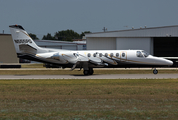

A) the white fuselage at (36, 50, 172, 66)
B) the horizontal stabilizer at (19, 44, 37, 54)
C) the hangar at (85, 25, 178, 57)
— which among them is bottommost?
the white fuselage at (36, 50, 172, 66)

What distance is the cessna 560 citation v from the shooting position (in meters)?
30.5

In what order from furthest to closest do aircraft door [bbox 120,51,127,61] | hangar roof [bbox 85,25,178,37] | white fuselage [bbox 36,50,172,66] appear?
hangar roof [bbox 85,25,178,37], aircraft door [bbox 120,51,127,61], white fuselage [bbox 36,50,172,66]

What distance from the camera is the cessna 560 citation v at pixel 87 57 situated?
30516 millimetres

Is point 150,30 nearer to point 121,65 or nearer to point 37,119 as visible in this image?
point 121,65

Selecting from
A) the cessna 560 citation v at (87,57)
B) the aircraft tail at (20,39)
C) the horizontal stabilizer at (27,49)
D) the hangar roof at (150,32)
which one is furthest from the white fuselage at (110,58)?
the hangar roof at (150,32)

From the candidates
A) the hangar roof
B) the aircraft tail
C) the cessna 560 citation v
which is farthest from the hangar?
the aircraft tail

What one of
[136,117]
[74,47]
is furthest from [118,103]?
[74,47]

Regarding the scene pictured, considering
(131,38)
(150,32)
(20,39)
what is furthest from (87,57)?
(150,32)

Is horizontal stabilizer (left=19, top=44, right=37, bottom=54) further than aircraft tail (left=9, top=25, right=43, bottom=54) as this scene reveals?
No

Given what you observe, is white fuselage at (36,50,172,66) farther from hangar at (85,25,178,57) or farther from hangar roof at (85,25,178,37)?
hangar at (85,25,178,57)

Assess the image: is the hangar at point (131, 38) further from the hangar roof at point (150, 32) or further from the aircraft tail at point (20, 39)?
the aircraft tail at point (20, 39)

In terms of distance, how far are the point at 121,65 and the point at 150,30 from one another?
24023 millimetres

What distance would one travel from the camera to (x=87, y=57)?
31594mm

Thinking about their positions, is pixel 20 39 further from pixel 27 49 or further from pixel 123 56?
pixel 123 56
